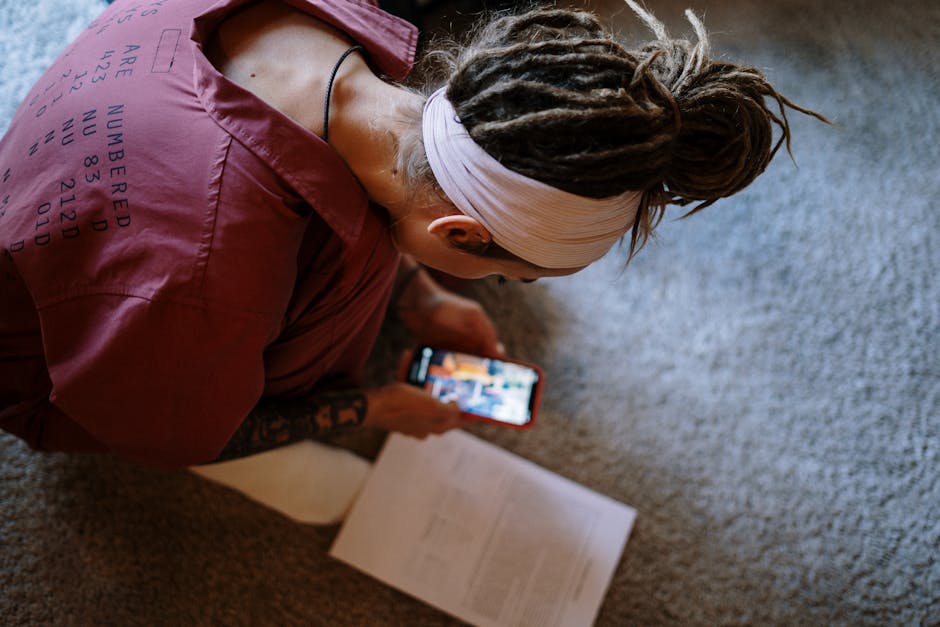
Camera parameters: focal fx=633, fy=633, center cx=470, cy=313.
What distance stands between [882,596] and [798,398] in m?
0.29

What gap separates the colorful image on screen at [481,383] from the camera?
2.87 ft

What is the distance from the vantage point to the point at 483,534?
0.90 m

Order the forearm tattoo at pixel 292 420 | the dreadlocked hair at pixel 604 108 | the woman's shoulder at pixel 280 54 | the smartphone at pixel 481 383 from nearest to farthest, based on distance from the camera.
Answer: the dreadlocked hair at pixel 604 108, the woman's shoulder at pixel 280 54, the forearm tattoo at pixel 292 420, the smartphone at pixel 481 383

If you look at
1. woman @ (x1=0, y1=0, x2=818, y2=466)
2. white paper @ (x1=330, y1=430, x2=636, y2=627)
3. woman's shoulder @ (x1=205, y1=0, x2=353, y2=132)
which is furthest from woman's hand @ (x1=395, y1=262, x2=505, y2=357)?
woman's shoulder @ (x1=205, y1=0, x2=353, y2=132)

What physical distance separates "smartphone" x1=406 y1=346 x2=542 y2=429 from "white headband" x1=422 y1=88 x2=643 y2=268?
343 mm

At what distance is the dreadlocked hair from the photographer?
0.47m

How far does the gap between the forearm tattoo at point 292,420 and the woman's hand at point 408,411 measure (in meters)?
0.02

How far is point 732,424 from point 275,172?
764 millimetres

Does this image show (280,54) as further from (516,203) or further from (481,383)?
(481,383)

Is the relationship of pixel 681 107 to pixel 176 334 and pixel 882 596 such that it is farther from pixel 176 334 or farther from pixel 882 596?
pixel 882 596

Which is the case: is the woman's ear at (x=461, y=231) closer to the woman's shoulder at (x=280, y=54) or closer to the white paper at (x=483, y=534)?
the woman's shoulder at (x=280, y=54)

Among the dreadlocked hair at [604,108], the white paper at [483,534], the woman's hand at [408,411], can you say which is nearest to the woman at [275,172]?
the dreadlocked hair at [604,108]

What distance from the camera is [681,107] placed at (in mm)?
494

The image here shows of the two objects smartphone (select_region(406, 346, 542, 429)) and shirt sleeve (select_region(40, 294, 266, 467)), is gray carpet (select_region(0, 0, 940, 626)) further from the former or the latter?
shirt sleeve (select_region(40, 294, 266, 467))
